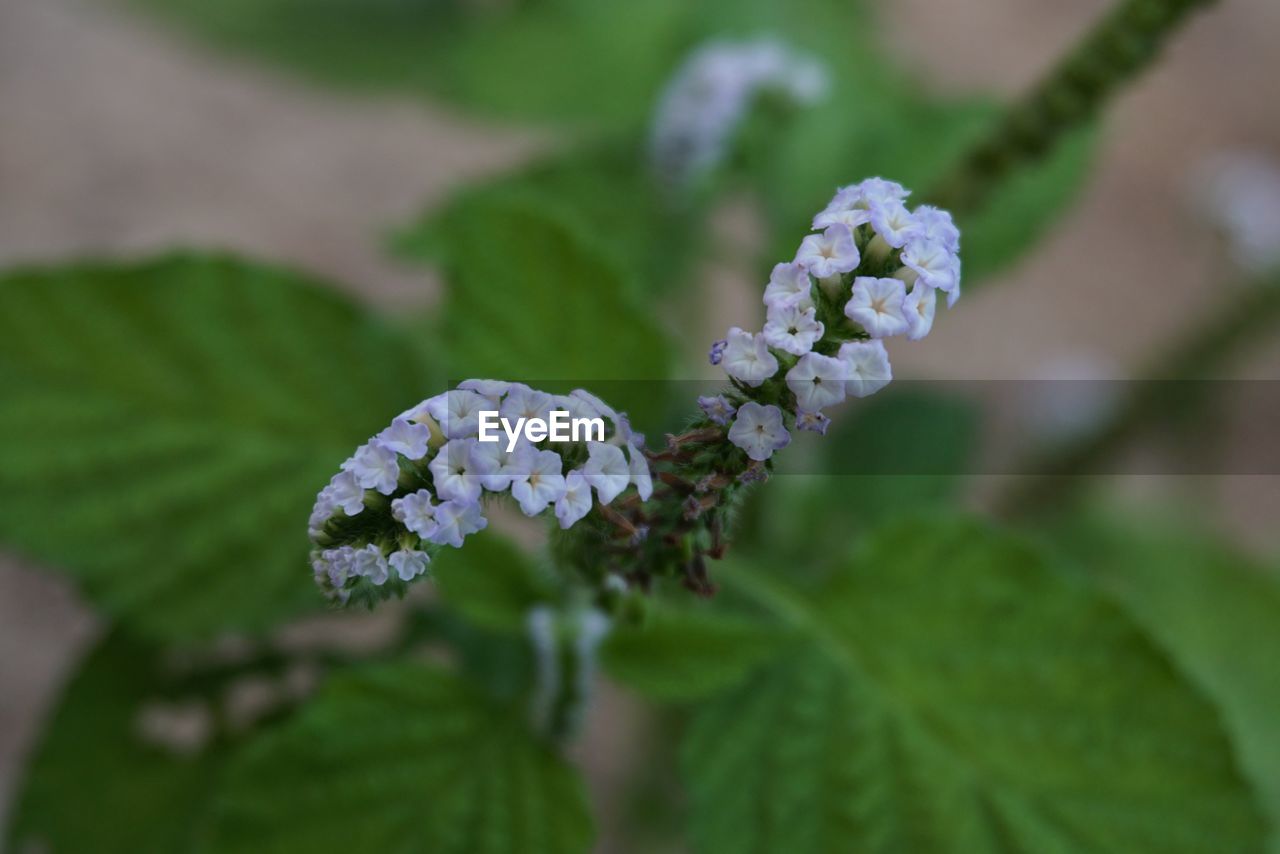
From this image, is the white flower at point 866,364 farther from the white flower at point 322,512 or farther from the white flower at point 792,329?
the white flower at point 322,512

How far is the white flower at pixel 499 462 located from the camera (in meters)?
0.52

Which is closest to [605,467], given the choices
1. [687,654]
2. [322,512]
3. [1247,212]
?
[322,512]

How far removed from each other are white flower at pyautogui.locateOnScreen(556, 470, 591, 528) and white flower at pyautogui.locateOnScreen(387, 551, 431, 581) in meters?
0.06

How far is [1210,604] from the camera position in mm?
1562

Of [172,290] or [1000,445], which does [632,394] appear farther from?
[1000,445]

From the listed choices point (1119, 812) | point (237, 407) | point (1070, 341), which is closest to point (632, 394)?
point (237, 407)

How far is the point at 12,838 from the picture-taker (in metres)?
1.03

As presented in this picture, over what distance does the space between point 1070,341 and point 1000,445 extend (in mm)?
318

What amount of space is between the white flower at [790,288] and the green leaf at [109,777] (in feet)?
2.39

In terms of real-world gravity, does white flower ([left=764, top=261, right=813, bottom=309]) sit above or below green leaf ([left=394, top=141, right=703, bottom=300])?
below

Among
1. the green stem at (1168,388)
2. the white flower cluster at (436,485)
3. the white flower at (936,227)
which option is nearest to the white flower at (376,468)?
the white flower cluster at (436,485)

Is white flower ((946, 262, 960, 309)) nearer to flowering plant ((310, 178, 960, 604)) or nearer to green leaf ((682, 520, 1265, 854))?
flowering plant ((310, 178, 960, 604))

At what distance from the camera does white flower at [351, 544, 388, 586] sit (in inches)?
20.2

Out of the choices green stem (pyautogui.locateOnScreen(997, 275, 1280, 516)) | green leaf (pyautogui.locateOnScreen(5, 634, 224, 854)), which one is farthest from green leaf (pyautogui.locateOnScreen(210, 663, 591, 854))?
green stem (pyautogui.locateOnScreen(997, 275, 1280, 516))
